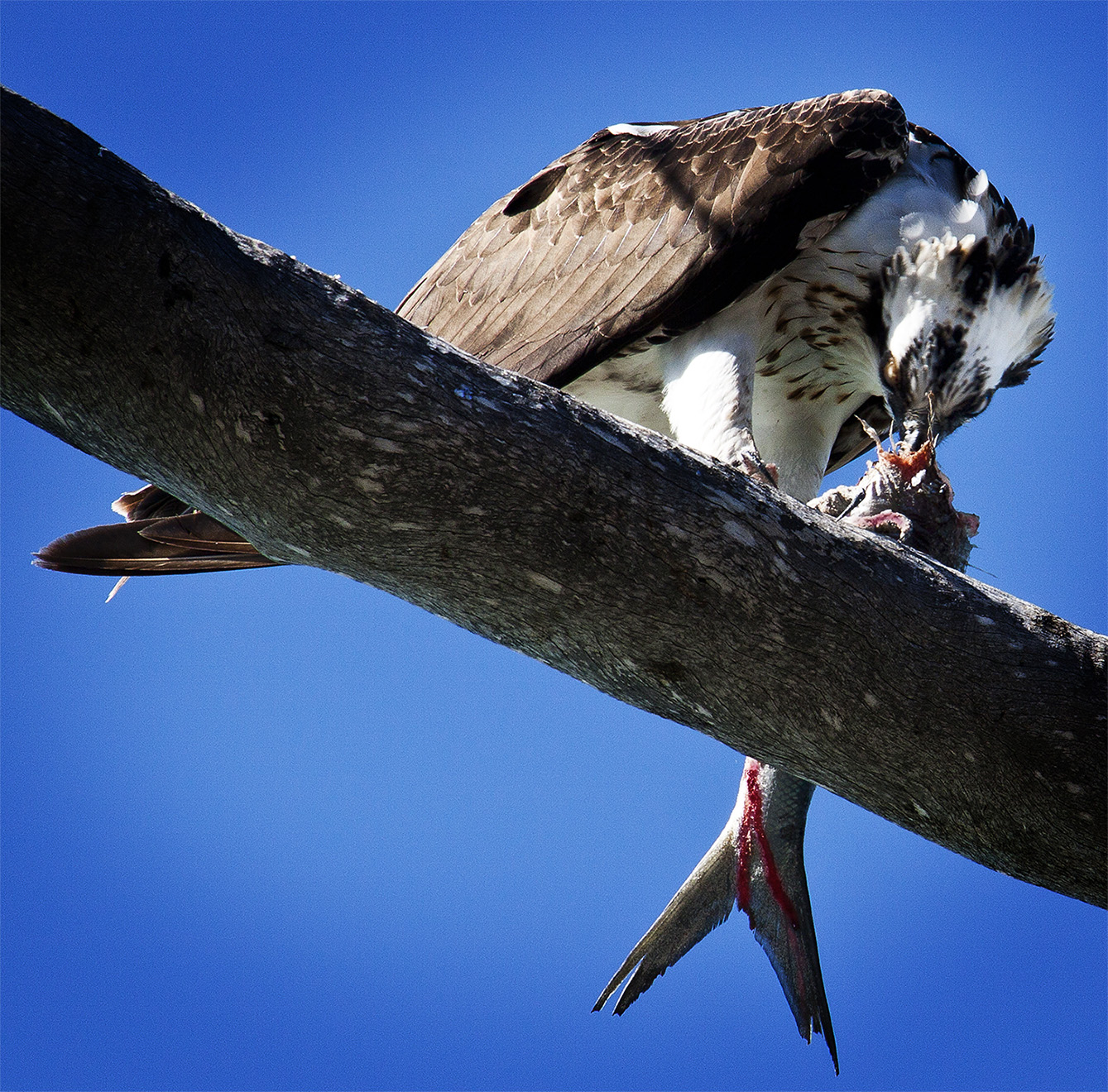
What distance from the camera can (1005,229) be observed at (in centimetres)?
344

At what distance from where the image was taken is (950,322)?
3312mm

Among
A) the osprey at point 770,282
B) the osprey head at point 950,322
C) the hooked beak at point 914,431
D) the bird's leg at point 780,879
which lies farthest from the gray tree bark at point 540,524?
the osprey head at point 950,322

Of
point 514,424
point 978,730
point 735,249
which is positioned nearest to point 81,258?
point 514,424

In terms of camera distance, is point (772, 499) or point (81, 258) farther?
point (772, 499)

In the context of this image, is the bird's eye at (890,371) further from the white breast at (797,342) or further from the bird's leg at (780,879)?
the bird's leg at (780,879)

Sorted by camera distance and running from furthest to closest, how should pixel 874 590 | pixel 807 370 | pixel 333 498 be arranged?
1. pixel 807 370
2. pixel 874 590
3. pixel 333 498

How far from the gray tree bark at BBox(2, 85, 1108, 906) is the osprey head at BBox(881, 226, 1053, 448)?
157 cm

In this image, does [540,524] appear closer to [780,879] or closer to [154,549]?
[154,549]

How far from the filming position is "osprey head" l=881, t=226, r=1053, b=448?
3303 millimetres

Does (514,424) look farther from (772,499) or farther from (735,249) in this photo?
(735,249)

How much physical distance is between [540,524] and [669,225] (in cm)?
199

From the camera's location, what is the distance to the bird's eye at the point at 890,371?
3367mm

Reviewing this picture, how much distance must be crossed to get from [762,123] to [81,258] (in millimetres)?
2458

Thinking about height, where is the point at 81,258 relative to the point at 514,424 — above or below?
below
